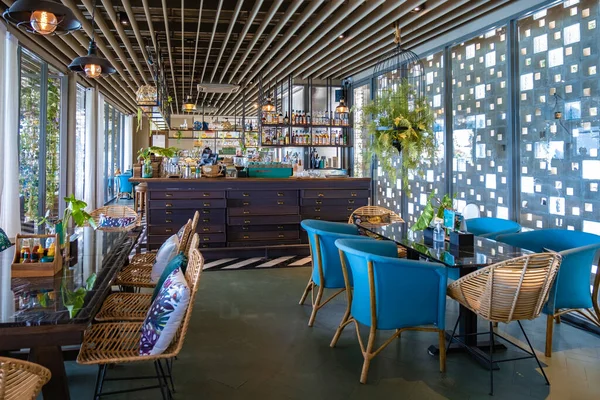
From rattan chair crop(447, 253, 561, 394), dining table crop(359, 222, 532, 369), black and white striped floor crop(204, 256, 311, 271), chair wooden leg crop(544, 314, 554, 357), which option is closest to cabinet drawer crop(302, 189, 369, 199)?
black and white striped floor crop(204, 256, 311, 271)

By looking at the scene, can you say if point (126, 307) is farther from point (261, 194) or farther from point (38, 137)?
point (38, 137)

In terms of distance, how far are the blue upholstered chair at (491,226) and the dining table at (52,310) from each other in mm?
3528

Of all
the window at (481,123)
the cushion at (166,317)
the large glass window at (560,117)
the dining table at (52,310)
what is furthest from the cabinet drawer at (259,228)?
the cushion at (166,317)

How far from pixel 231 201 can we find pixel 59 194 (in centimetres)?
501

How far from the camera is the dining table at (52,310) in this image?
1.83 m

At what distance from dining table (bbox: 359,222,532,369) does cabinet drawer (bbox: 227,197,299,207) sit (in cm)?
298

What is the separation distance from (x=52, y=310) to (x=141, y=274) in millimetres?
1778

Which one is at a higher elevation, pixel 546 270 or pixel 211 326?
pixel 546 270

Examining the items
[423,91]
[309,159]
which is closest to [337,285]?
[423,91]

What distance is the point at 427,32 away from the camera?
7000 millimetres

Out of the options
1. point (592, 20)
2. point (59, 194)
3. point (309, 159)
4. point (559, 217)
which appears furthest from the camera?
point (309, 159)

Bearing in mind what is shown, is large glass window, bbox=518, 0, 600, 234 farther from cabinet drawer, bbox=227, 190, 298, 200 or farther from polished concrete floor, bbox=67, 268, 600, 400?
cabinet drawer, bbox=227, 190, 298, 200

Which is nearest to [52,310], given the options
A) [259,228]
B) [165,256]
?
[165,256]

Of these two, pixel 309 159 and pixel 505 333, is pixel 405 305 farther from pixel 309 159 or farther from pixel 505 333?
pixel 309 159
